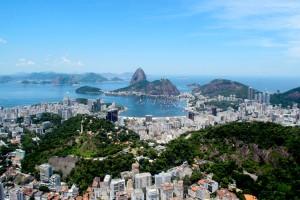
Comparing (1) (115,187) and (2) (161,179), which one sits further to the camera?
(2) (161,179)

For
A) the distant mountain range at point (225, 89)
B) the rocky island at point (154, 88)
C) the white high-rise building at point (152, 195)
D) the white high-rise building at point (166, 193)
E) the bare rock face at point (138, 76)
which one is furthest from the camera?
the bare rock face at point (138, 76)

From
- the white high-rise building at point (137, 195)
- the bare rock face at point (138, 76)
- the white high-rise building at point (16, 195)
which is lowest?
the white high-rise building at point (16, 195)

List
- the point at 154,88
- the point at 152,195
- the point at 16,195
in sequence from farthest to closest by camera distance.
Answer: the point at 154,88 < the point at 16,195 < the point at 152,195

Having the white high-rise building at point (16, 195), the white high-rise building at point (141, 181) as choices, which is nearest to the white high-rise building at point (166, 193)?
the white high-rise building at point (141, 181)

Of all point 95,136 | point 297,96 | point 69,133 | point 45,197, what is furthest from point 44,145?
point 297,96

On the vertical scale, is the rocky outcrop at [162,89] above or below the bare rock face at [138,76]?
below

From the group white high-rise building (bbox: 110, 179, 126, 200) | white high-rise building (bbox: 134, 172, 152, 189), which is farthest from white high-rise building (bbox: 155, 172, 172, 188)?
white high-rise building (bbox: 110, 179, 126, 200)

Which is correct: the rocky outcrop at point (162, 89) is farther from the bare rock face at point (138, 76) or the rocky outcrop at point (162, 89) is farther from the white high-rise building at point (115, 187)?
the white high-rise building at point (115, 187)

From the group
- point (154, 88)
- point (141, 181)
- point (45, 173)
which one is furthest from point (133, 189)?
point (154, 88)

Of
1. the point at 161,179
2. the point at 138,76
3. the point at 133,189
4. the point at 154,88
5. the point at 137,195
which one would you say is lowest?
the point at 133,189

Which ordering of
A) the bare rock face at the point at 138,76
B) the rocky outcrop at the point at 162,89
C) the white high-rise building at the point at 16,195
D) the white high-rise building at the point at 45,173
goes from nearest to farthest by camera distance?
the white high-rise building at the point at 16,195 < the white high-rise building at the point at 45,173 < the rocky outcrop at the point at 162,89 < the bare rock face at the point at 138,76

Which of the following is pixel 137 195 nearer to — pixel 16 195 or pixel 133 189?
pixel 133 189
